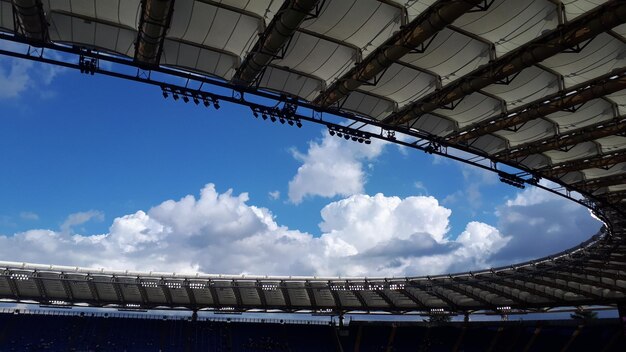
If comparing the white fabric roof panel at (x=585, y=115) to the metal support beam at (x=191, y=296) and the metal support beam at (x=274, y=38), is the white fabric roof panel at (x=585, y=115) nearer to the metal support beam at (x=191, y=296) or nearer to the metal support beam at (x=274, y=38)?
the metal support beam at (x=274, y=38)

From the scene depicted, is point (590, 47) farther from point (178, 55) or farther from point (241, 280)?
point (241, 280)

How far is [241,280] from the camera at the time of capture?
55.2m

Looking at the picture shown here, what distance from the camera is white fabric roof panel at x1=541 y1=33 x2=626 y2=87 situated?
64.9 ft

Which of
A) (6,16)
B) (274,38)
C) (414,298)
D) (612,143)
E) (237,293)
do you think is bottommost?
(414,298)

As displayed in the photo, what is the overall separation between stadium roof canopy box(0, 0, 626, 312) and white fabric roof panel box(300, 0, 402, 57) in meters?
0.06

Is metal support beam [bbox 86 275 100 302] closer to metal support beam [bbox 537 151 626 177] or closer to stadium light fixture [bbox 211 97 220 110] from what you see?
stadium light fixture [bbox 211 97 220 110]

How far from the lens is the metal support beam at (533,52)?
16469 millimetres

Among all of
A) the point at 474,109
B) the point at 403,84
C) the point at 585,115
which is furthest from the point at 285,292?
the point at 585,115

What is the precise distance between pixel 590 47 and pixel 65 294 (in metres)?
56.3

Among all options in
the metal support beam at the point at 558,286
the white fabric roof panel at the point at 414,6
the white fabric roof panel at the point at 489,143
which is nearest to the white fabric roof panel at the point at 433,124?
the white fabric roof panel at the point at 489,143

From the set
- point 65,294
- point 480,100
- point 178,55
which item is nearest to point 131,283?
point 65,294

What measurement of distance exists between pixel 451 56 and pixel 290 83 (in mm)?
7444

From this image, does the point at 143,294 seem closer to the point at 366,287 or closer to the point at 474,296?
the point at 366,287

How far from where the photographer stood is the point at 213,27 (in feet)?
65.4
